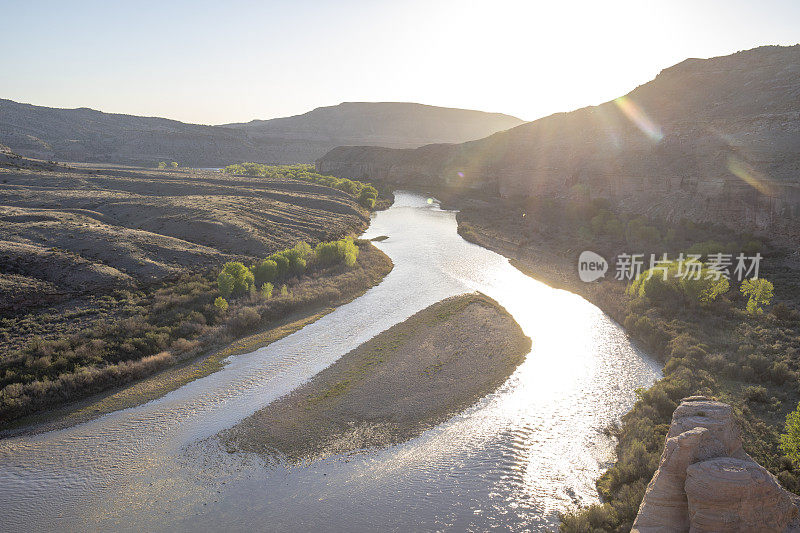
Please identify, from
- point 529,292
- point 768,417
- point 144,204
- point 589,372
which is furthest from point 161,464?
point 144,204

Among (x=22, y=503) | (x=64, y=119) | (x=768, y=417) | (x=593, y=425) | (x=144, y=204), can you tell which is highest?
(x=64, y=119)

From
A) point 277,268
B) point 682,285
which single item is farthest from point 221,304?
point 682,285

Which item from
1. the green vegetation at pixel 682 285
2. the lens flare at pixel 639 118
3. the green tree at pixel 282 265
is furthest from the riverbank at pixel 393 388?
the lens flare at pixel 639 118

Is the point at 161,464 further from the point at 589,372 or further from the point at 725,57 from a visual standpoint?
the point at 725,57

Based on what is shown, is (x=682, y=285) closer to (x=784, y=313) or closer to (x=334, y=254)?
(x=784, y=313)

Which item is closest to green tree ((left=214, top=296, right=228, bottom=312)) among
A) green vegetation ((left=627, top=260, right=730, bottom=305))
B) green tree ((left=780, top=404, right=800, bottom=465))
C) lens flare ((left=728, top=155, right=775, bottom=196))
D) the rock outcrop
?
the rock outcrop

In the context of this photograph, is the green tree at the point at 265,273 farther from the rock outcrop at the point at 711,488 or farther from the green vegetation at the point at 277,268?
the rock outcrop at the point at 711,488
